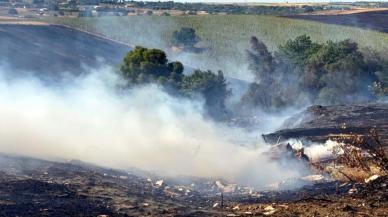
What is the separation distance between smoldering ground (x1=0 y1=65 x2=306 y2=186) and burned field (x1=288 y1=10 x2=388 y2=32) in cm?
5026

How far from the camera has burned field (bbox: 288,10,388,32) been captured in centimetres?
7362

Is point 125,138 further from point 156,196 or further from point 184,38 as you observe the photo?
point 184,38

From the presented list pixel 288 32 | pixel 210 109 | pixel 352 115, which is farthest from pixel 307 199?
pixel 288 32

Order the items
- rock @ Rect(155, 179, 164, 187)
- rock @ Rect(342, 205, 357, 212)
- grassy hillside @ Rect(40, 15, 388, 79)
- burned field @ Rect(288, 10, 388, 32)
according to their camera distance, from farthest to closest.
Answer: burned field @ Rect(288, 10, 388, 32)
grassy hillside @ Rect(40, 15, 388, 79)
rock @ Rect(155, 179, 164, 187)
rock @ Rect(342, 205, 357, 212)

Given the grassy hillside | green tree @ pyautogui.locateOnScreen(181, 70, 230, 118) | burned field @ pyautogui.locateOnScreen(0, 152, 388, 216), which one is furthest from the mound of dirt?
the grassy hillside

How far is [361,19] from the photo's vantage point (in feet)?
255

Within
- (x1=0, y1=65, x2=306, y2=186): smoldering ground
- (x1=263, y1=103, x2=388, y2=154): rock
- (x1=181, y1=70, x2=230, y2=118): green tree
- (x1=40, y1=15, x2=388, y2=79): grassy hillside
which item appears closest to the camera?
(x1=0, y1=65, x2=306, y2=186): smoldering ground

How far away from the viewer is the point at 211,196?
14.2 meters

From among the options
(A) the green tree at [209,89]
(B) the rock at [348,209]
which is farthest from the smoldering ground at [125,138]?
(A) the green tree at [209,89]

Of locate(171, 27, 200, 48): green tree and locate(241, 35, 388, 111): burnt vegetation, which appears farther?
locate(171, 27, 200, 48): green tree

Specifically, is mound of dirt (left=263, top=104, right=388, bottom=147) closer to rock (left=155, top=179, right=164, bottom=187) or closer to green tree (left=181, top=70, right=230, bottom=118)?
green tree (left=181, top=70, right=230, bottom=118)

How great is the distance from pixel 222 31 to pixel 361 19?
1722 cm

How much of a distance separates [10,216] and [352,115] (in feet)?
74.7

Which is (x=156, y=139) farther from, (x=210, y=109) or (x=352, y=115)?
→ (x=210, y=109)
